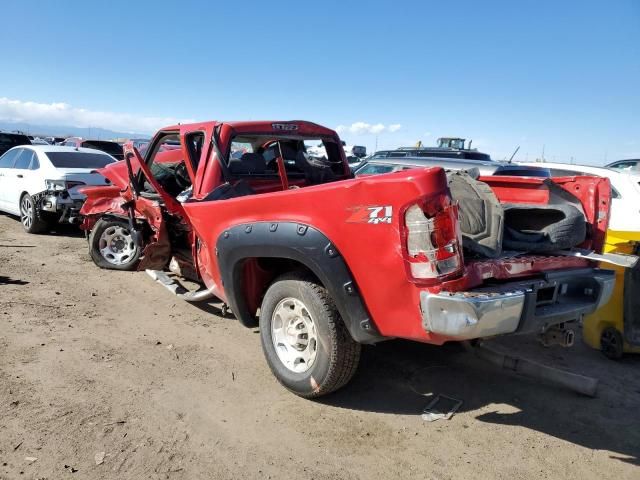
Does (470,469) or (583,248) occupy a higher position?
(583,248)

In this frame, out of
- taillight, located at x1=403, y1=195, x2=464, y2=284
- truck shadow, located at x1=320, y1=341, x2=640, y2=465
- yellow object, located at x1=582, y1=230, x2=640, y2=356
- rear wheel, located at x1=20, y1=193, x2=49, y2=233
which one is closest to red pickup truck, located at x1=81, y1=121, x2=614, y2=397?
taillight, located at x1=403, y1=195, x2=464, y2=284

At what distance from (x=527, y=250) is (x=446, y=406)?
121 cm

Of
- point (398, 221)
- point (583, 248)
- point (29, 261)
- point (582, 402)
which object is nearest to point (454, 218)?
point (398, 221)

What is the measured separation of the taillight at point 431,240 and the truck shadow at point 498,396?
3.95ft

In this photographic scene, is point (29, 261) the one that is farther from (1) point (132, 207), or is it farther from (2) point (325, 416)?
(2) point (325, 416)

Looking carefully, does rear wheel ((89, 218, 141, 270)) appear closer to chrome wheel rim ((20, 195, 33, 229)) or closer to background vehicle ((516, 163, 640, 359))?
chrome wheel rim ((20, 195, 33, 229))

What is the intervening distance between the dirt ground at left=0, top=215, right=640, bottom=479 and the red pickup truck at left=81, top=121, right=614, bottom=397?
39 cm

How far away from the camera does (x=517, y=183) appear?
4.01 meters

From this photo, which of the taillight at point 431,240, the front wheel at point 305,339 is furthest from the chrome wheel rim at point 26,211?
the taillight at point 431,240

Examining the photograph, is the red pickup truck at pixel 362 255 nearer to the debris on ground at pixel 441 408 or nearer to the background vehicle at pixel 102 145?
the debris on ground at pixel 441 408

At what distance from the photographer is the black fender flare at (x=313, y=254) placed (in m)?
2.78

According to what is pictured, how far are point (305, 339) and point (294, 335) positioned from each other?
9cm

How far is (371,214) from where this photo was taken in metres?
2.59

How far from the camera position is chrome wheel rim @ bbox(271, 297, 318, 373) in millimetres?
3238
